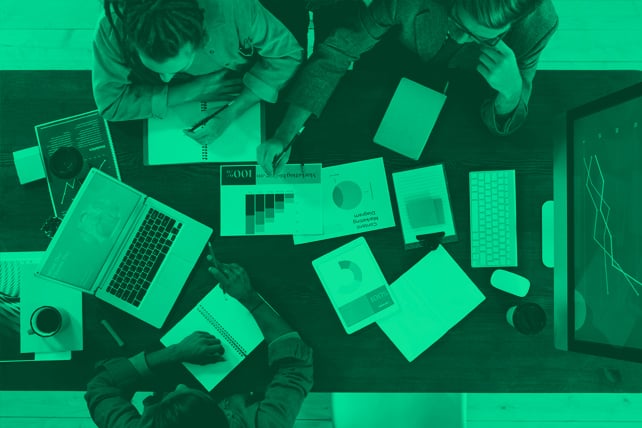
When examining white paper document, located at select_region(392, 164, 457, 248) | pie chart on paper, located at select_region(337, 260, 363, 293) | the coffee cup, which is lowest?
the coffee cup

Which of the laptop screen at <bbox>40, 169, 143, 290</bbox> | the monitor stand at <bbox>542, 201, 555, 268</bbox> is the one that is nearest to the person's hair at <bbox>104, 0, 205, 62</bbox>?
the laptop screen at <bbox>40, 169, 143, 290</bbox>

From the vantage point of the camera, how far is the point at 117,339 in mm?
1287

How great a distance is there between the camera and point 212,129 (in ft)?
4.26

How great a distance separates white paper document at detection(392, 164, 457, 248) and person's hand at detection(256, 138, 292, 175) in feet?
1.01

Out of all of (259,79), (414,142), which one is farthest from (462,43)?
(259,79)

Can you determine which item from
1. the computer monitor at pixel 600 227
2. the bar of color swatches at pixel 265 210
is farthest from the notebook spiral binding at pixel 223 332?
the computer monitor at pixel 600 227

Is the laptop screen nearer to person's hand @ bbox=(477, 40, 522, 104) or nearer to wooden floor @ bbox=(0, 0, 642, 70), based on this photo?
person's hand @ bbox=(477, 40, 522, 104)

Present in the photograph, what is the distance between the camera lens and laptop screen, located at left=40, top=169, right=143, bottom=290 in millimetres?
1163

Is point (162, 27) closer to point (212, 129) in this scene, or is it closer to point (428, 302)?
point (212, 129)

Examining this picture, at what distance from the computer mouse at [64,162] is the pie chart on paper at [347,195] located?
2.35 feet

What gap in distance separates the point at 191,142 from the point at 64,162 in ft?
1.15

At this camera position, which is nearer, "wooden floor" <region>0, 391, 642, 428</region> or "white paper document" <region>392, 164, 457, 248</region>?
"white paper document" <region>392, 164, 457, 248</region>

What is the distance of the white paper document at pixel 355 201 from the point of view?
4.28 ft

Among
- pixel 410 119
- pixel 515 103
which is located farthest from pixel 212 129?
pixel 515 103
